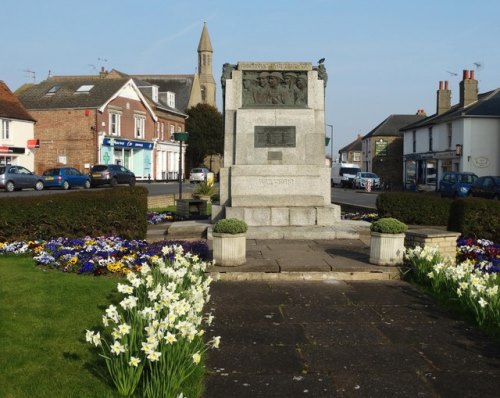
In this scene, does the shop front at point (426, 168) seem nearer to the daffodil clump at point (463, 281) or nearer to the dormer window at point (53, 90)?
the dormer window at point (53, 90)

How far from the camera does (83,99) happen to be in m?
50.8

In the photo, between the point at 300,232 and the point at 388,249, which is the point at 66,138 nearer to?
the point at 300,232

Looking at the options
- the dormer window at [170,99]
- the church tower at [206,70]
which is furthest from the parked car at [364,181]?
the church tower at [206,70]

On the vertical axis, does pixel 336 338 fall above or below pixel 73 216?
below

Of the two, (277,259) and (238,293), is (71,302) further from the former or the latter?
(277,259)

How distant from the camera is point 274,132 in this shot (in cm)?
1359

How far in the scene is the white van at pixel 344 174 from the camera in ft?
174

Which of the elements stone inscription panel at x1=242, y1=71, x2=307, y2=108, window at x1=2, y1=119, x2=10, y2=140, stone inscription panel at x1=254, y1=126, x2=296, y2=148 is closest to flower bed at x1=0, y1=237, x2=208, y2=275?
stone inscription panel at x1=254, y1=126, x2=296, y2=148

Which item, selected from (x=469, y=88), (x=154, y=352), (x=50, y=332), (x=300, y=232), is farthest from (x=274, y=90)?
(x=469, y=88)

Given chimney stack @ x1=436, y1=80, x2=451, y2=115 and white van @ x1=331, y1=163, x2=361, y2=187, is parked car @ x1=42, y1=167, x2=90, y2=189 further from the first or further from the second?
chimney stack @ x1=436, y1=80, x2=451, y2=115

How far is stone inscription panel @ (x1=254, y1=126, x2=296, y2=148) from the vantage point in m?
13.6

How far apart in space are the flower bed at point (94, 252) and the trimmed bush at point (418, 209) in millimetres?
7016

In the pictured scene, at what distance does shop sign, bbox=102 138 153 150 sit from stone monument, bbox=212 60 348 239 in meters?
39.5

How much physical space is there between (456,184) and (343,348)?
→ 32.1 meters
